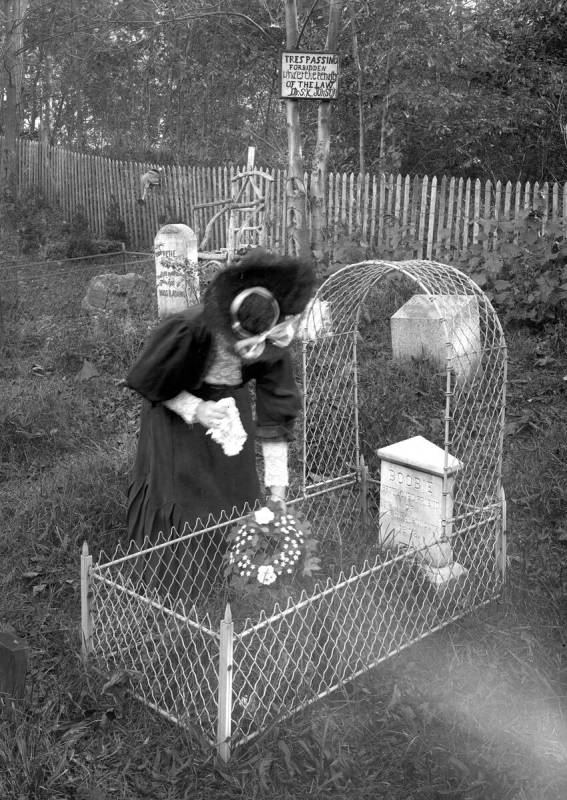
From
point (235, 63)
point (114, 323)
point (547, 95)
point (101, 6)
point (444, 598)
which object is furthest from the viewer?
point (101, 6)

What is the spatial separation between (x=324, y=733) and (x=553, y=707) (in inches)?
38.2

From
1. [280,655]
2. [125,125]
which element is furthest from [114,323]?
[125,125]

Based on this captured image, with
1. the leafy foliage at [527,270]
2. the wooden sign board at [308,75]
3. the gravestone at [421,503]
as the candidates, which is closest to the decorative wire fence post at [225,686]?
the gravestone at [421,503]

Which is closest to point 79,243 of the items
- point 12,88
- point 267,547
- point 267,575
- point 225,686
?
point 12,88

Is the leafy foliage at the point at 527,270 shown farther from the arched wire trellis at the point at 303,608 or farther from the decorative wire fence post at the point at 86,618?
the decorative wire fence post at the point at 86,618

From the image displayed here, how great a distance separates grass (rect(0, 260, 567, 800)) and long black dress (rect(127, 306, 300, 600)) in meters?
0.54

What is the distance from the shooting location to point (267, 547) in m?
3.39

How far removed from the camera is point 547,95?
1384 centimetres

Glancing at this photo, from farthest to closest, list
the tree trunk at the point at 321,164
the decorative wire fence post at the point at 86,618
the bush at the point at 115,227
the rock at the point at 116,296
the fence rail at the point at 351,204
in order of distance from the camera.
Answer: the bush at the point at 115,227 < the fence rail at the point at 351,204 < the tree trunk at the point at 321,164 < the rock at the point at 116,296 < the decorative wire fence post at the point at 86,618

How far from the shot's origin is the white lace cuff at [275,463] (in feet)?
11.9

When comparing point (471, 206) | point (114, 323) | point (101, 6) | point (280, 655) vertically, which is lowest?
point (280, 655)

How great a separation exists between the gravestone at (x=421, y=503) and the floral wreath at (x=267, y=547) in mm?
815

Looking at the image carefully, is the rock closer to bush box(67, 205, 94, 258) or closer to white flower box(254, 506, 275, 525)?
A: bush box(67, 205, 94, 258)

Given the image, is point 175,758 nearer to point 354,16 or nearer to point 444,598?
point 444,598
